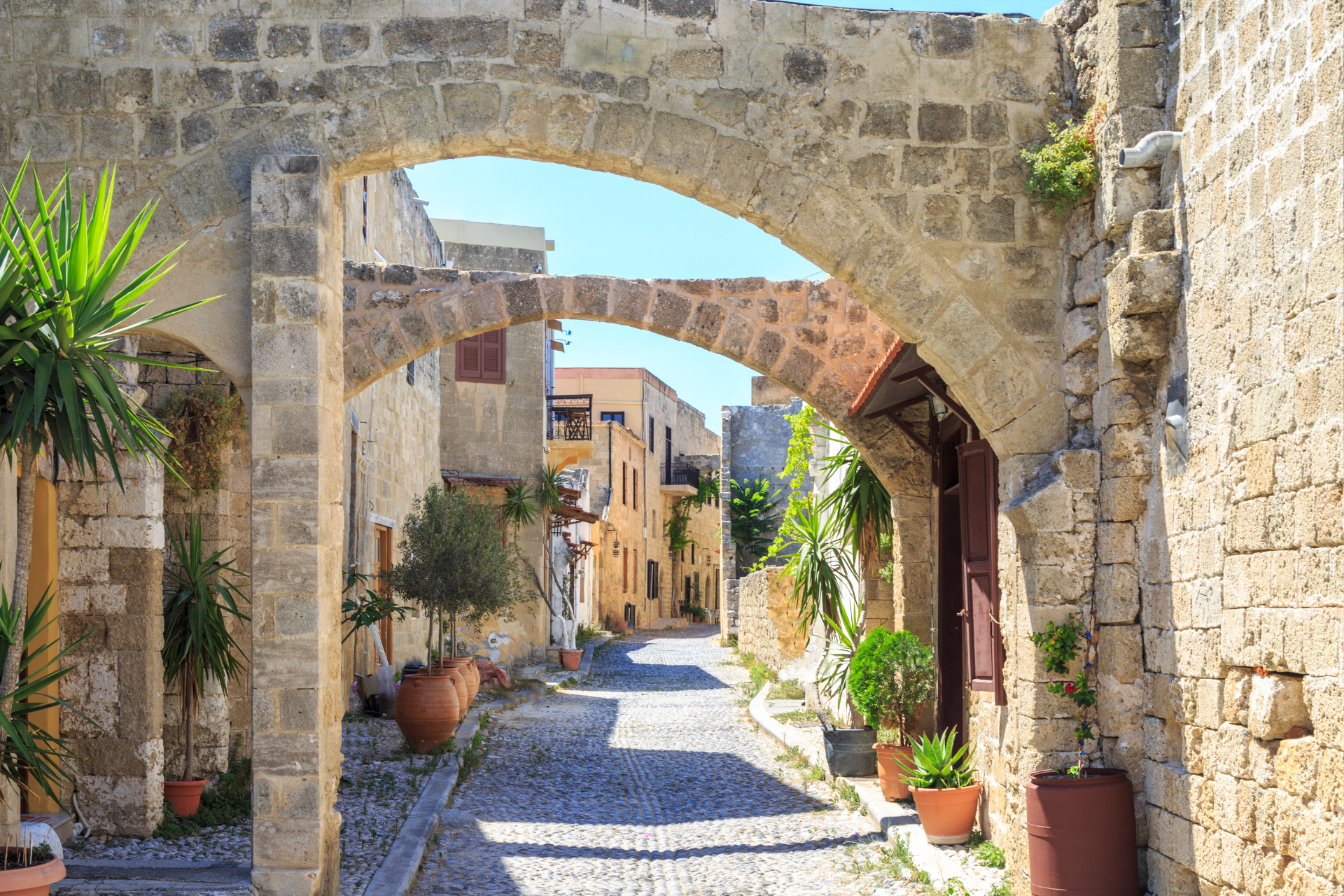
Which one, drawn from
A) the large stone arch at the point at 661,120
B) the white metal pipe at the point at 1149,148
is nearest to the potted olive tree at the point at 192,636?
the large stone arch at the point at 661,120

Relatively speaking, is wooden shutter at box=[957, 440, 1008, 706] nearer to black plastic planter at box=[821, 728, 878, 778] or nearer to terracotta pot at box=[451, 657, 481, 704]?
black plastic planter at box=[821, 728, 878, 778]

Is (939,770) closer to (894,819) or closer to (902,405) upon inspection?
(894,819)

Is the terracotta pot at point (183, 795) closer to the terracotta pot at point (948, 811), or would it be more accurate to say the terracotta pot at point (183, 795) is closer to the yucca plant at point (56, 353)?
the yucca plant at point (56, 353)

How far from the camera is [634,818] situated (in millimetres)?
7297

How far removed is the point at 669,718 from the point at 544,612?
23.2 ft

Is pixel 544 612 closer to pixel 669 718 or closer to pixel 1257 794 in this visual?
pixel 669 718

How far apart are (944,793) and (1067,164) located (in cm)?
305

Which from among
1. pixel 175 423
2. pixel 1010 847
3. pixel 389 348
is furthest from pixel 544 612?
pixel 1010 847

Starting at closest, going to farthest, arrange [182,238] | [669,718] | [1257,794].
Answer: [1257,794] < [182,238] < [669,718]

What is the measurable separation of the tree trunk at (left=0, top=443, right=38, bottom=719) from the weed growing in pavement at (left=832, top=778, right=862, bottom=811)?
497 centimetres

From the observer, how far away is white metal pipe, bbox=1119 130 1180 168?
4285 mm

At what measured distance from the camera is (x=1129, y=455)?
448 cm

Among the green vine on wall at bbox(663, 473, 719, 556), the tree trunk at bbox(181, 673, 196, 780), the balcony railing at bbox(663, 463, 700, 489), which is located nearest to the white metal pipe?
the tree trunk at bbox(181, 673, 196, 780)

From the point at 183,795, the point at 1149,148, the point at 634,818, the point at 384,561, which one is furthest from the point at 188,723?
the point at 384,561
